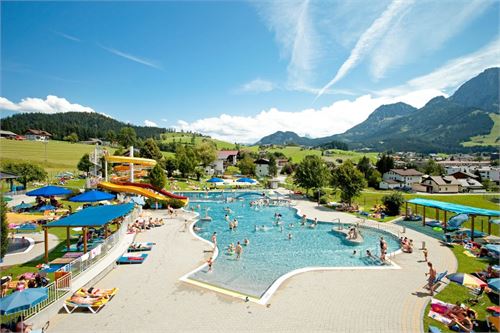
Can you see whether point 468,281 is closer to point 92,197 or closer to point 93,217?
point 93,217

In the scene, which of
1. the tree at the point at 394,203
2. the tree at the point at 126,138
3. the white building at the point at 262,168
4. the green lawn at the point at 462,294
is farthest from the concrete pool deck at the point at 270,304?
the tree at the point at 126,138

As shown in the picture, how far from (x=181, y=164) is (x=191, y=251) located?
44411mm

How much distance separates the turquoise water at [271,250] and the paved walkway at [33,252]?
968cm

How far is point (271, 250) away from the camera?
19219 mm

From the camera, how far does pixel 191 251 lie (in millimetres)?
17094

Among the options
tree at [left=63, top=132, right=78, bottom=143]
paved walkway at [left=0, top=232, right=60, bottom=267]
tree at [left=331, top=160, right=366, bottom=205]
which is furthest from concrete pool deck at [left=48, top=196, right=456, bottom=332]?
tree at [left=63, top=132, right=78, bottom=143]

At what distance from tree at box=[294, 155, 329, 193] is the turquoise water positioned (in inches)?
381

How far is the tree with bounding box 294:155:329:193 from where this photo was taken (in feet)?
131

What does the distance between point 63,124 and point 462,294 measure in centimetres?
17603

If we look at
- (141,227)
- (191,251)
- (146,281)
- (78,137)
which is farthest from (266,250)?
(78,137)

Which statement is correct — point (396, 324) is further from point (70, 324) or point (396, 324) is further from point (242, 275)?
point (70, 324)

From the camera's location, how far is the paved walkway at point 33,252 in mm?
14788

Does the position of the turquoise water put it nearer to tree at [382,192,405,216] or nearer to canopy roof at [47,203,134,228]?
canopy roof at [47,203,134,228]

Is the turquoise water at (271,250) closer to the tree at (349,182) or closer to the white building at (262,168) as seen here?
the tree at (349,182)
